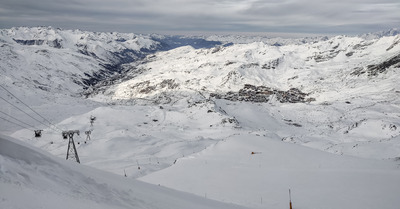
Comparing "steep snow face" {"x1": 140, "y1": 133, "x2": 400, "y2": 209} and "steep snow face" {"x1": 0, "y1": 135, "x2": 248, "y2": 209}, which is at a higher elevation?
"steep snow face" {"x1": 0, "y1": 135, "x2": 248, "y2": 209}

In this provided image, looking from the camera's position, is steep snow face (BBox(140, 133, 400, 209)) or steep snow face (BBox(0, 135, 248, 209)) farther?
steep snow face (BBox(140, 133, 400, 209))

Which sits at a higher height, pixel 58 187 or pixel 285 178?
pixel 58 187

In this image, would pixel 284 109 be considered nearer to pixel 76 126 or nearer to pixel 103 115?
pixel 103 115

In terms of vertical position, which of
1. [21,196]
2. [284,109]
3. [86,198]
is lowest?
[284,109]

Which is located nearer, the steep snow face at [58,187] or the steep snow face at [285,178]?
the steep snow face at [58,187]

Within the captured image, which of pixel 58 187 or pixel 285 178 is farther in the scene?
pixel 285 178

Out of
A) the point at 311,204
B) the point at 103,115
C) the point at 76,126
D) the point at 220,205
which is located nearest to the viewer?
the point at 220,205

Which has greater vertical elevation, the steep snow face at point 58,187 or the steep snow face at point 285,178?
the steep snow face at point 58,187

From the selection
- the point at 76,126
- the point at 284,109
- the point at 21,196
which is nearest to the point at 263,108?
the point at 284,109
